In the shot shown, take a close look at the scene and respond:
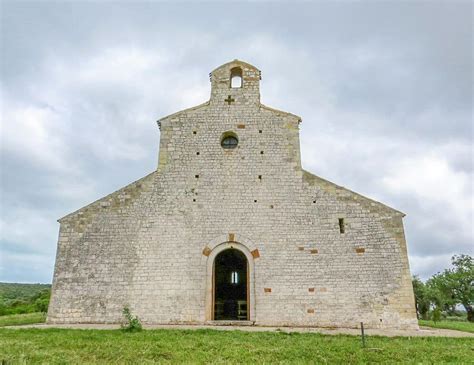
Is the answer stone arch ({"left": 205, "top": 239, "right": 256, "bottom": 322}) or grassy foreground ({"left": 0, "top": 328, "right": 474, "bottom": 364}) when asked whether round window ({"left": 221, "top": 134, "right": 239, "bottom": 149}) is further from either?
grassy foreground ({"left": 0, "top": 328, "right": 474, "bottom": 364})

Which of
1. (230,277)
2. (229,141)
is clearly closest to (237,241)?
(229,141)

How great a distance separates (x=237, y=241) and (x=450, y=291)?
72.3 feet

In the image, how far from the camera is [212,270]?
13.2m

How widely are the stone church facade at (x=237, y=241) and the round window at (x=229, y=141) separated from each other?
0.05 m

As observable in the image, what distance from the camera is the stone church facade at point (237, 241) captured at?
1261 centimetres

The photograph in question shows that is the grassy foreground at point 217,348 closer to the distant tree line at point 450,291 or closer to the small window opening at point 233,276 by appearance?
the small window opening at point 233,276

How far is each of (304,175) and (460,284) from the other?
20472 millimetres

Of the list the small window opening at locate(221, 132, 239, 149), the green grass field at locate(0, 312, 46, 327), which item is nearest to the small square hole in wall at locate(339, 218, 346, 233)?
the small window opening at locate(221, 132, 239, 149)

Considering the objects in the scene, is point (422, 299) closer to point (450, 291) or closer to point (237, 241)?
point (450, 291)

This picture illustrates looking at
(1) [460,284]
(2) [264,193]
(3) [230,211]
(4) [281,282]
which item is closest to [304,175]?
(2) [264,193]

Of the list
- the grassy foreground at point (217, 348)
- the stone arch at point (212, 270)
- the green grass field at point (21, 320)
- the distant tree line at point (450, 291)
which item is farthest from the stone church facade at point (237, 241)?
the distant tree line at point (450, 291)

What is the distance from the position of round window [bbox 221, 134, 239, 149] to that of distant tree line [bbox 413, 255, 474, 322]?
20.6 m

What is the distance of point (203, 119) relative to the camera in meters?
15.3

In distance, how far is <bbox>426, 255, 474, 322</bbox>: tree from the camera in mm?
26972
